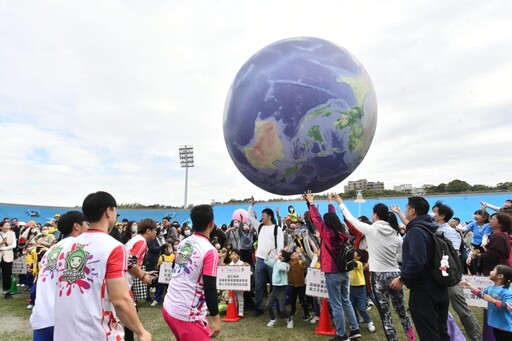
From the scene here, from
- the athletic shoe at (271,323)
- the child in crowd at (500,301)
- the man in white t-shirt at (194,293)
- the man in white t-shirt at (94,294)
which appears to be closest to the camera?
the man in white t-shirt at (94,294)

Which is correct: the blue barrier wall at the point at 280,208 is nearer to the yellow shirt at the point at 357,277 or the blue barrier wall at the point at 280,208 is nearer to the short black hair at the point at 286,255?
the short black hair at the point at 286,255

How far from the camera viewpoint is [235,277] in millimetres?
7062

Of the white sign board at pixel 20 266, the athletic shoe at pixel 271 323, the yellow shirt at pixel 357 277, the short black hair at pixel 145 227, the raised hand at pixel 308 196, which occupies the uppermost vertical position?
the raised hand at pixel 308 196

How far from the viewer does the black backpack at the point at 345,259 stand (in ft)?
17.1

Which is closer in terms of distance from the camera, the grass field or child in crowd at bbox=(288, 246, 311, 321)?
the grass field

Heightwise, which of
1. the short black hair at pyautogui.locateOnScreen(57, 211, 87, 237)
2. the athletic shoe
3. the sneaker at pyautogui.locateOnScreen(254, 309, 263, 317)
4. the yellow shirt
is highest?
the short black hair at pyautogui.locateOnScreen(57, 211, 87, 237)

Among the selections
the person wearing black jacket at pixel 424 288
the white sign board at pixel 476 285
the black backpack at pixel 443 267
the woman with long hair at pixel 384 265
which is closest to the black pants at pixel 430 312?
the person wearing black jacket at pixel 424 288

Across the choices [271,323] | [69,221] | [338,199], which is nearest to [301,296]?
[271,323]

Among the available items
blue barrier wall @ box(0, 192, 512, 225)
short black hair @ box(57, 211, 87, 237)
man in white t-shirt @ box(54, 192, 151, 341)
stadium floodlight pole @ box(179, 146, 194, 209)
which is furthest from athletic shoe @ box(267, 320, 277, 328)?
stadium floodlight pole @ box(179, 146, 194, 209)

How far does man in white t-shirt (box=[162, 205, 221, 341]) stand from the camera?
318 centimetres

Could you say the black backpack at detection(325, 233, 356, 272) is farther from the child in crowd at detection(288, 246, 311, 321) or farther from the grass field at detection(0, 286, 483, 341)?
the child in crowd at detection(288, 246, 311, 321)

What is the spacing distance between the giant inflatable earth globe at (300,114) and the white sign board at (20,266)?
8.42 metres

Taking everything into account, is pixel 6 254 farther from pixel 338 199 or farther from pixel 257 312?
pixel 338 199

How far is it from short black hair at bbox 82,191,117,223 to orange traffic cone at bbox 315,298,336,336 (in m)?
4.60
